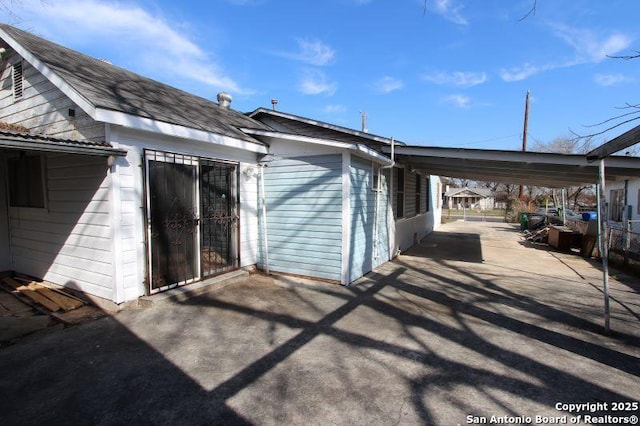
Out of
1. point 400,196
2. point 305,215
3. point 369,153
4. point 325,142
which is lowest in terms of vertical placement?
point 305,215

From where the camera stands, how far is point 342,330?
4.13m

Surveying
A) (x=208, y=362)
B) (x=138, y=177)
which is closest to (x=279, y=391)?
(x=208, y=362)

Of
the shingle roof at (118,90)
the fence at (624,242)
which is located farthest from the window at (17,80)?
the fence at (624,242)

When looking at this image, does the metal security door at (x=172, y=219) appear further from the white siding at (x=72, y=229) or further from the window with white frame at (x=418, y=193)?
the window with white frame at (x=418, y=193)

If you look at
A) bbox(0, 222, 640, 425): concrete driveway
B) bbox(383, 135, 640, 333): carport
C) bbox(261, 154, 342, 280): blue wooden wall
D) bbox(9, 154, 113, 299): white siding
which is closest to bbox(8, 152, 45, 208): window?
bbox(9, 154, 113, 299): white siding

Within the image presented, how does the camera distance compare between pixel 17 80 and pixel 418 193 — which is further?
pixel 418 193

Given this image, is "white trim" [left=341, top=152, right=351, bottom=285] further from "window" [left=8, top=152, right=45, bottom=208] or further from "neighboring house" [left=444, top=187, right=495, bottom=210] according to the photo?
"neighboring house" [left=444, top=187, right=495, bottom=210]

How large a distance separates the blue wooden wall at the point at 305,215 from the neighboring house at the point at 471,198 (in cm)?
4602

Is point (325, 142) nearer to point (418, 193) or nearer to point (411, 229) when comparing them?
point (411, 229)

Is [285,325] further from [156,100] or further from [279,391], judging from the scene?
[156,100]

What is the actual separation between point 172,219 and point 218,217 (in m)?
1.02

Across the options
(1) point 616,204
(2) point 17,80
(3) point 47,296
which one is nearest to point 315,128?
(2) point 17,80

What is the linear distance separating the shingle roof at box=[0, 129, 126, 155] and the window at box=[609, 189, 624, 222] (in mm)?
19351

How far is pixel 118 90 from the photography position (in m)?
5.13
